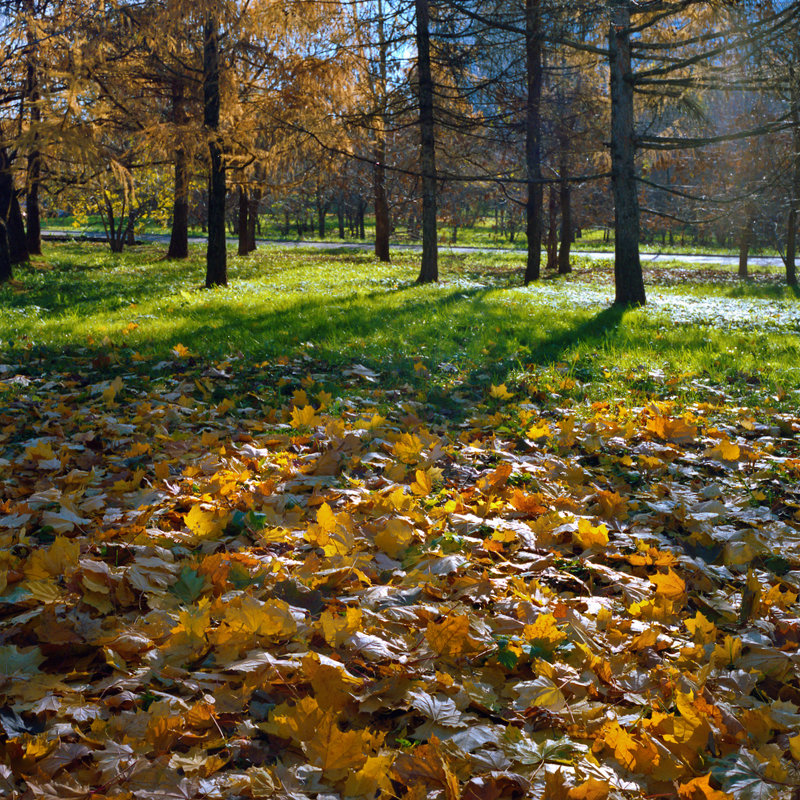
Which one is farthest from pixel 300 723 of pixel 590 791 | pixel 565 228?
pixel 565 228

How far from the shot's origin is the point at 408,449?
3172 mm

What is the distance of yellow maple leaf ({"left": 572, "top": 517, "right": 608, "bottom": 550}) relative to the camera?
243 centimetres

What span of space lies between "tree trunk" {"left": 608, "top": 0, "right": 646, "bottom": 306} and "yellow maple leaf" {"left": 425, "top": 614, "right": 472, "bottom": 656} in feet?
29.8

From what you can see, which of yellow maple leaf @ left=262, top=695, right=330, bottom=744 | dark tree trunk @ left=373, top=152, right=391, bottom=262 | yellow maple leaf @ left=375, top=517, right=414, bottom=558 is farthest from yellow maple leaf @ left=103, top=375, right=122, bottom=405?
dark tree trunk @ left=373, top=152, right=391, bottom=262

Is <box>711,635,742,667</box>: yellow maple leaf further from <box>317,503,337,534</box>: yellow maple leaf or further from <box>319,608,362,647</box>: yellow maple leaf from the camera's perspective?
<box>317,503,337,534</box>: yellow maple leaf

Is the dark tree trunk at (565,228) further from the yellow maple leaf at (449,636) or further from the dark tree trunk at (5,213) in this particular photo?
the yellow maple leaf at (449,636)

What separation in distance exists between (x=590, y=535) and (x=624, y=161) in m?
8.77

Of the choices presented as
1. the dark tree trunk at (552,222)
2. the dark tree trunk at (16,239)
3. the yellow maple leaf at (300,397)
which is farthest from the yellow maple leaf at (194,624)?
the dark tree trunk at (552,222)

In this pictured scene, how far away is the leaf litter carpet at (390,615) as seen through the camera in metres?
1.37

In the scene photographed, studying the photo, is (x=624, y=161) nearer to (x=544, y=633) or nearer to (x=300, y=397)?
(x=300, y=397)

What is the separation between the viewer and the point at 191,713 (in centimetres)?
147

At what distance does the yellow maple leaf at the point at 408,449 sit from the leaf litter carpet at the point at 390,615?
3 cm

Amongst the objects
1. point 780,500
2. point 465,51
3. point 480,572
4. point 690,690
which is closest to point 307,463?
point 480,572

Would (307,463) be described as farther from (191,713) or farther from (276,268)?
(276,268)
